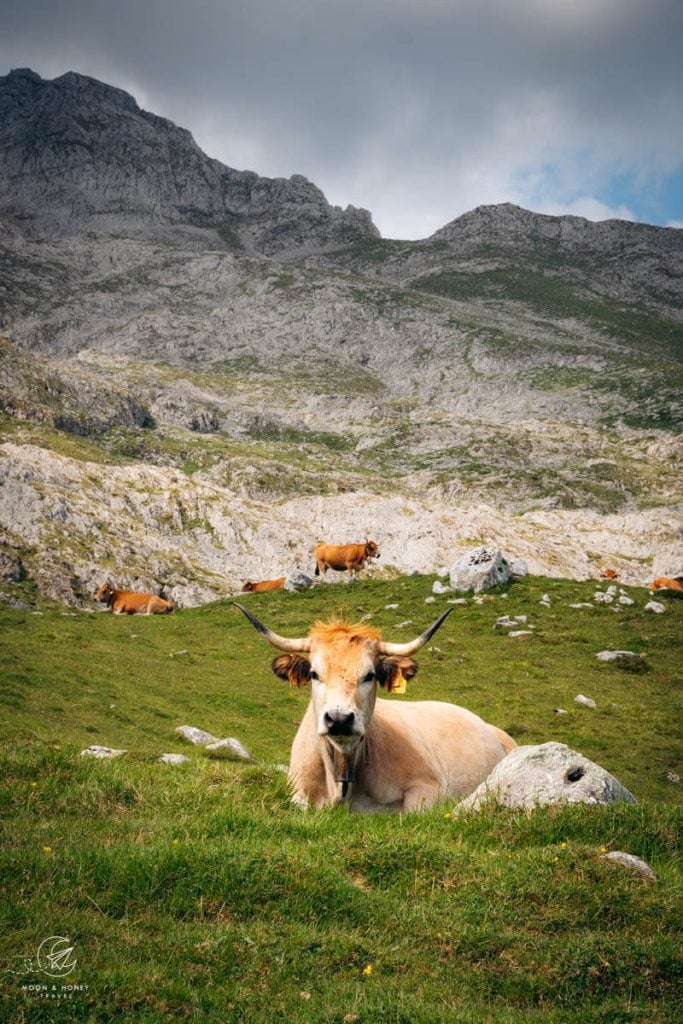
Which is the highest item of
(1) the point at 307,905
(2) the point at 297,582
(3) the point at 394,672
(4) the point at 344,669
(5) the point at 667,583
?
(4) the point at 344,669

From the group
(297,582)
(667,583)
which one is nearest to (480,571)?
(297,582)

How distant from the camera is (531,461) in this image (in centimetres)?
17100

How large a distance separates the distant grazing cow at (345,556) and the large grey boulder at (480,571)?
20641mm

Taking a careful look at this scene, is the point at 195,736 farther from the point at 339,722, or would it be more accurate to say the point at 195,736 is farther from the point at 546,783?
the point at 546,783

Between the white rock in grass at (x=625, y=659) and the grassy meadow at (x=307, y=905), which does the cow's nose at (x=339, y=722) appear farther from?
the white rock in grass at (x=625, y=659)

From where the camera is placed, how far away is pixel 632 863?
272 inches

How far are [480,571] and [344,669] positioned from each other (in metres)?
31.6

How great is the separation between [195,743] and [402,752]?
33.2 feet

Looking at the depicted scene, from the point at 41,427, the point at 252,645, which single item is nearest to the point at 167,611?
the point at 252,645

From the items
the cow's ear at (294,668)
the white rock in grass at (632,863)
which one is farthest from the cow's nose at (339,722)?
the white rock in grass at (632,863)

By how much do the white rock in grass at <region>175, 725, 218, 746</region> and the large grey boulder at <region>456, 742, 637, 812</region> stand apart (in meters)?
11.9

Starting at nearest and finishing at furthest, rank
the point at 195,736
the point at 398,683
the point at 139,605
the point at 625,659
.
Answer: the point at 398,683 → the point at 195,736 → the point at 625,659 → the point at 139,605

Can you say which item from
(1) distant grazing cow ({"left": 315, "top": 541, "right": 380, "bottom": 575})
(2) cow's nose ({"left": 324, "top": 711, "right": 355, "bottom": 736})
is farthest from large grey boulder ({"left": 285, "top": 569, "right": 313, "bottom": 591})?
(2) cow's nose ({"left": 324, "top": 711, "right": 355, "bottom": 736})

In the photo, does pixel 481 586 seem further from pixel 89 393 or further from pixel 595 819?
pixel 89 393
